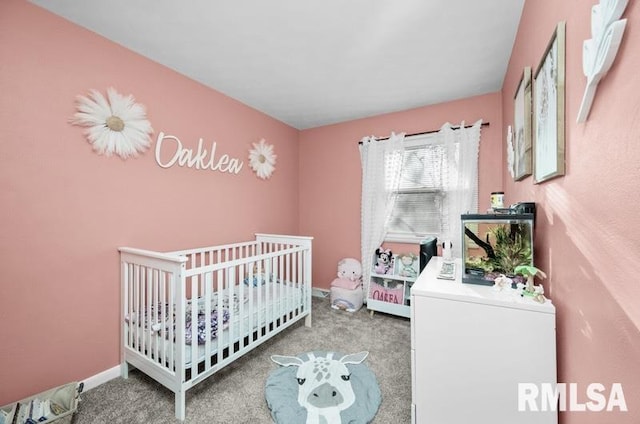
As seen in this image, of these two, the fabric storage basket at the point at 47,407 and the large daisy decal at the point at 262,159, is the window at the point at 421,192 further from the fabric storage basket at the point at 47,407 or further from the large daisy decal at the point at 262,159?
the fabric storage basket at the point at 47,407

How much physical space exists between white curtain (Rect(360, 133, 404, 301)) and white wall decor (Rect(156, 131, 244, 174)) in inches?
60.6

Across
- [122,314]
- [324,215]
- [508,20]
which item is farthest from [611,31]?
[324,215]

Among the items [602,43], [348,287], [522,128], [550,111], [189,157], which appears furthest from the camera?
[348,287]

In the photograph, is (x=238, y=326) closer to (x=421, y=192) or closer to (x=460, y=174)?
(x=421, y=192)

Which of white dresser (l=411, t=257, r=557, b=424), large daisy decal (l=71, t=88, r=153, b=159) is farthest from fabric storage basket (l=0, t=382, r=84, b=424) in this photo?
white dresser (l=411, t=257, r=557, b=424)

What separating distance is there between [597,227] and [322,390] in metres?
1.61

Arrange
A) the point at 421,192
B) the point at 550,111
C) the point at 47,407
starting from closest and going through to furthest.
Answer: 1. the point at 550,111
2. the point at 47,407
3. the point at 421,192

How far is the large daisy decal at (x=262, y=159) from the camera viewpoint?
2852mm

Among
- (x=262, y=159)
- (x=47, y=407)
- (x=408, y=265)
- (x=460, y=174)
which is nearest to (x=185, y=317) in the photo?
(x=47, y=407)

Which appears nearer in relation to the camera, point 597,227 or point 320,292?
point 597,227

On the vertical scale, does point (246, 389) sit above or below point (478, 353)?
below

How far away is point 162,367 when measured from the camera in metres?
1.48

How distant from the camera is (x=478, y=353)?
1.05 metres

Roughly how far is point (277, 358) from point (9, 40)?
8.32 ft
